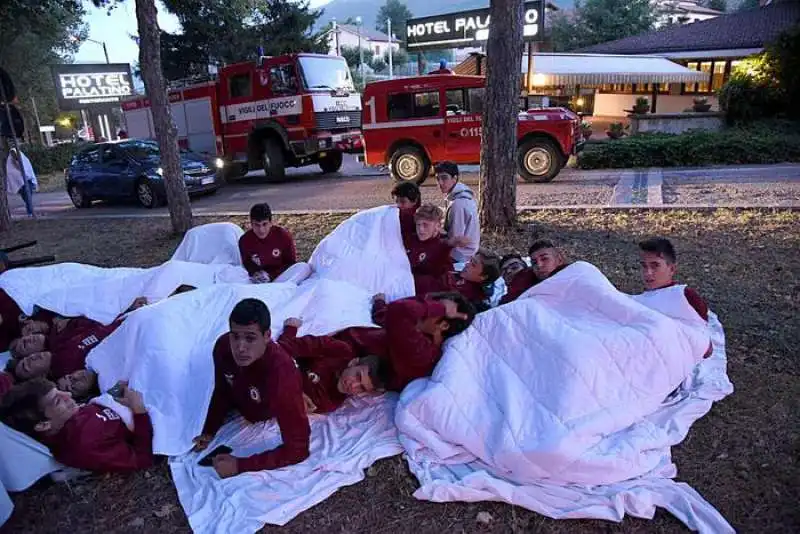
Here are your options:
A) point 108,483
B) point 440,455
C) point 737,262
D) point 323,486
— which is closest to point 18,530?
point 108,483

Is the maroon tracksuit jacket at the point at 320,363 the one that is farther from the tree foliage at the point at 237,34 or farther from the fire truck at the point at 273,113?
the tree foliage at the point at 237,34

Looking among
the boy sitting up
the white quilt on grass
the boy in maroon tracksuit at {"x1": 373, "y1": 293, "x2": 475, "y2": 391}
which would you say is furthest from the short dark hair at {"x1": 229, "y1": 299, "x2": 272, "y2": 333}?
the boy sitting up

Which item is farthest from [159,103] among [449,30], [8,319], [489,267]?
[449,30]

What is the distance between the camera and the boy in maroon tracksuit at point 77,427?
8.98ft

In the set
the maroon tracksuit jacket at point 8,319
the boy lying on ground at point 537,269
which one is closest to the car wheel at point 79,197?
the maroon tracksuit jacket at point 8,319

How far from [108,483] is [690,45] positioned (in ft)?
83.8

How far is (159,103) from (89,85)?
22423mm

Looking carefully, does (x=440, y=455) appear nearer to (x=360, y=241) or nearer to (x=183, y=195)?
(x=360, y=241)

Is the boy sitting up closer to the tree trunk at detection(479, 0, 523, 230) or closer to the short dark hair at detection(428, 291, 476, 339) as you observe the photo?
the short dark hair at detection(428, 291, 476, 339)

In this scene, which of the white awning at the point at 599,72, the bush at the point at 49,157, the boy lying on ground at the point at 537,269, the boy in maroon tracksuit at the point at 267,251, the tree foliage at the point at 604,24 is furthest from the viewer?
the tree foliage at the point at 604,24

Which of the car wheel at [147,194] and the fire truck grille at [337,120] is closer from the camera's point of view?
the car wheel at [147,194]

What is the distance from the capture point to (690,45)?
22625 mm

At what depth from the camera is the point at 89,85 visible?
2634 cm

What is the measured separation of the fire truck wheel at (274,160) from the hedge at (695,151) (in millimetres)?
7220
